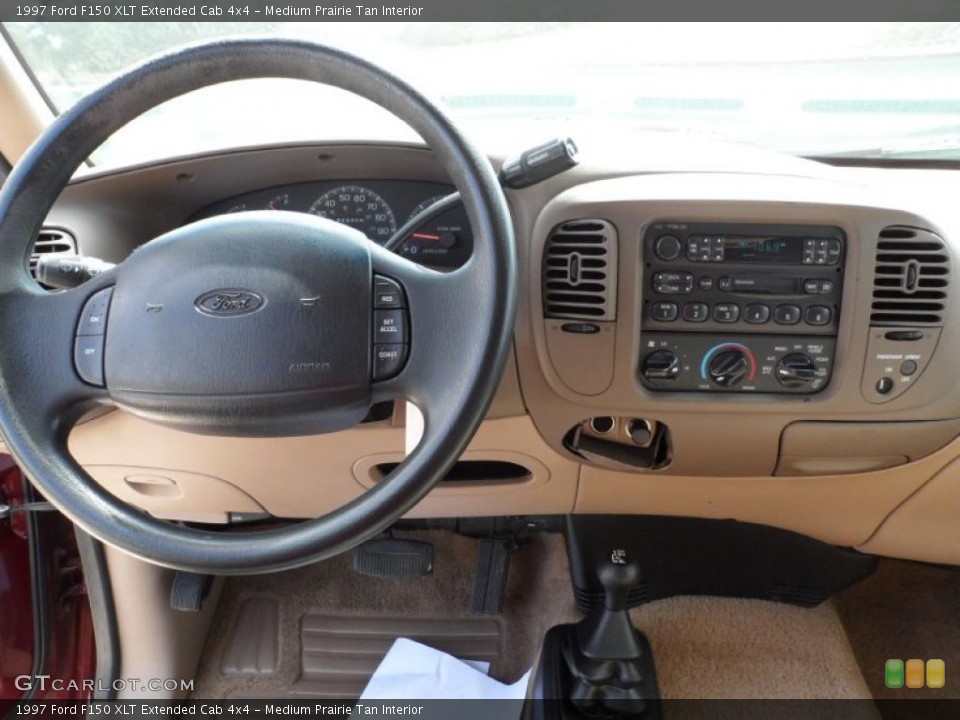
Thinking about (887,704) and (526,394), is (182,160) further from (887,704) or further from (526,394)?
(887,704)

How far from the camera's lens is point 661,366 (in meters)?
0.97

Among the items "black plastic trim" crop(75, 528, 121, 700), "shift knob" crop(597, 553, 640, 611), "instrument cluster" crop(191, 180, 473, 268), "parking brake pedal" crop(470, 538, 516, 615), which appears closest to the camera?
"instrument cluster" crop(191, 180, 473, 268)

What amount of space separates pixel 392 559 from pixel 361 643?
25cm

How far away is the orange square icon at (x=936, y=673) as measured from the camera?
4.87 feet

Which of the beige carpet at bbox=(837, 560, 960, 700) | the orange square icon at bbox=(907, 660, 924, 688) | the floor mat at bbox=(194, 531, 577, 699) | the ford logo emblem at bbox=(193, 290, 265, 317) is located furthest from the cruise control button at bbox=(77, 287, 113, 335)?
the orange square icon at bbox=(907, 660, 924, 688)

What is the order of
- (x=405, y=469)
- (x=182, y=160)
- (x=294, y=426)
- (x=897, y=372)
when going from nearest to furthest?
1. (x=405, y=469)
2. (x=294, y=426)
3. (x=897, y=372)
4. (x=182, y=160)

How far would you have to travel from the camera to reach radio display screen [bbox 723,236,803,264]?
935 mm

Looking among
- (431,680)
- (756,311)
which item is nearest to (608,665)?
(431,680)

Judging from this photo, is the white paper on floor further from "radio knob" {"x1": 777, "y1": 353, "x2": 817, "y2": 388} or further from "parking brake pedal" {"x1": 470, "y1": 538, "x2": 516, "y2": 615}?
"radio knob" {"x1": 777, "y1": 353, "x2": 817, "y2": 388}

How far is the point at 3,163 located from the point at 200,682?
1110mm

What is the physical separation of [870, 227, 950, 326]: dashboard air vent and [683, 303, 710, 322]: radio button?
0.69 feet

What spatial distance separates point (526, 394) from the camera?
1.00 meters

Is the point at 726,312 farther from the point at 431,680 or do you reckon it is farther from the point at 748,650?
the point at 431,680

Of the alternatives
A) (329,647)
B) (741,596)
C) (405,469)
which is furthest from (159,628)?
(741,596)
